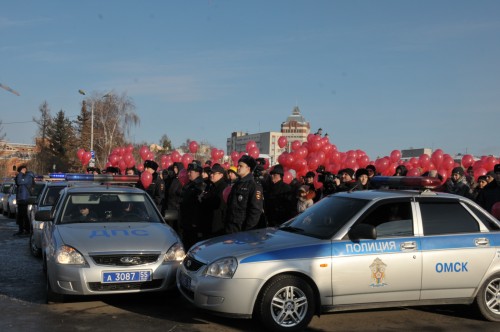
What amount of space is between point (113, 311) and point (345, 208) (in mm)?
3070

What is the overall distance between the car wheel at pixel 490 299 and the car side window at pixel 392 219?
1171 millimetres

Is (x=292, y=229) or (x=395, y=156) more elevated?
(x=395, y=156)

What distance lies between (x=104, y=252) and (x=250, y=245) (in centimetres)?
181

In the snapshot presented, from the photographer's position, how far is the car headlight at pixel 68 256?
6160 mm

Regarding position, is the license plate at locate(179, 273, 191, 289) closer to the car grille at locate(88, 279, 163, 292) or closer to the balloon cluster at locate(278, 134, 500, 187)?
the car grille at locate(88, 279, 163, 292)

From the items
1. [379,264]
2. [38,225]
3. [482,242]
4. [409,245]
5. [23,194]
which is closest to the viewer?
[379,264]

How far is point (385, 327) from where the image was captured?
19.2ft

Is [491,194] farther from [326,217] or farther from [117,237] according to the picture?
[117,237]

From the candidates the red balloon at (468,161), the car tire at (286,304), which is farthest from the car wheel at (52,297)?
the red balloon at (468,161)

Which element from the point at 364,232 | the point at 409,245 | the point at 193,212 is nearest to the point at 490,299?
the point at 409,245

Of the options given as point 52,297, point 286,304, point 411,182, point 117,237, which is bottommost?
point 52,297

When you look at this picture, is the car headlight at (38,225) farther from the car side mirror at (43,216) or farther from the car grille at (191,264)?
the car grille at (191,264)

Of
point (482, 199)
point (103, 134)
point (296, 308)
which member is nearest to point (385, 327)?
point (296, 308)

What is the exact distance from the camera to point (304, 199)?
8.55 meters
